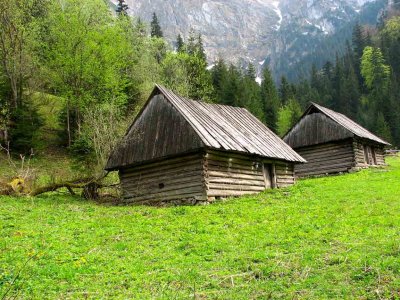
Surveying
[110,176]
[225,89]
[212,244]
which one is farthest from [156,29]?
[212,244]

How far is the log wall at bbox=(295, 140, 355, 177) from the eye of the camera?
1314 inches

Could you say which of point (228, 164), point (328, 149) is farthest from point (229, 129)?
point (328, 149)

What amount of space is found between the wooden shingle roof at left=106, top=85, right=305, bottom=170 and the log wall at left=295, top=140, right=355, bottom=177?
402 inches

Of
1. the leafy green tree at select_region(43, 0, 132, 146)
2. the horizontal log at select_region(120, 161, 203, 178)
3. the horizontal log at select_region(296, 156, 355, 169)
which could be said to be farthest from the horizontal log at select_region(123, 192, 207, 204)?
the horizontal log at select_region(296, 156, 355, 169)

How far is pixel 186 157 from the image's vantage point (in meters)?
19.8

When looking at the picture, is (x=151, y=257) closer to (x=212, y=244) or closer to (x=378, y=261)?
(x=212, y=244)

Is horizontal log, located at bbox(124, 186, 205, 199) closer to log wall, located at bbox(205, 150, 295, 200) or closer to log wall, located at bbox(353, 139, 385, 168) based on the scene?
log wall, located at bbox(205, 150, 295, 200)

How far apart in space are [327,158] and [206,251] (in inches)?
1039

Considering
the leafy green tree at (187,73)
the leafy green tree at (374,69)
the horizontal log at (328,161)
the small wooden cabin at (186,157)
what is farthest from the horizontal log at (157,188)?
the leafy green tree at (374,69)

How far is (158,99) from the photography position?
73.1ft

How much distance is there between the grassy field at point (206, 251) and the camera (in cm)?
756

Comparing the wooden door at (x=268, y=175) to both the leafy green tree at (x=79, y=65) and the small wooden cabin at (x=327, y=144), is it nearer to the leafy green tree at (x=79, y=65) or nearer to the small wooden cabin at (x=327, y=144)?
the small wooden cabin at (x=327, y=144)

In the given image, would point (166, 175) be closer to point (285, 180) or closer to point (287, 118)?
point (285, 180)

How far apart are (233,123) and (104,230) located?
1340cm
